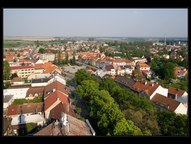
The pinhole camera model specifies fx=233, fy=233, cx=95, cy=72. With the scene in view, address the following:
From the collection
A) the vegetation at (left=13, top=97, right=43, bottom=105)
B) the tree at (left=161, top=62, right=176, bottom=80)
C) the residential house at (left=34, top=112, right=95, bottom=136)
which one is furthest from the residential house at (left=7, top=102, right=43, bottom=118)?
the tree at (left=161, top=62, right=176, bottom=80)

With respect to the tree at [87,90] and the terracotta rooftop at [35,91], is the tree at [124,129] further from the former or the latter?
the terracotta rooftop at [35,91]

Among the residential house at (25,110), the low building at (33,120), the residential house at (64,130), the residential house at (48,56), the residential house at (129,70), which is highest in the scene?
the residential house at (48,56)

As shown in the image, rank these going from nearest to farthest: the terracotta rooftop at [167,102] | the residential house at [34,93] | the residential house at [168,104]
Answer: the residential house at [168,104]
the terracotta rooftop at [167,102]
the residential house at [34,93]

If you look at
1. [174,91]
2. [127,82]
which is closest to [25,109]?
[174,91]

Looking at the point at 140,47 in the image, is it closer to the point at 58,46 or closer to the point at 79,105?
the point at 58,46

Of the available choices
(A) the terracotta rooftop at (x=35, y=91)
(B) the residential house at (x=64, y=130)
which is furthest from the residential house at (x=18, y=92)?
(B) the residential house at (x=64, y=130)

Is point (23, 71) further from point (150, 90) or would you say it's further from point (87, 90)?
point (150, 90)
